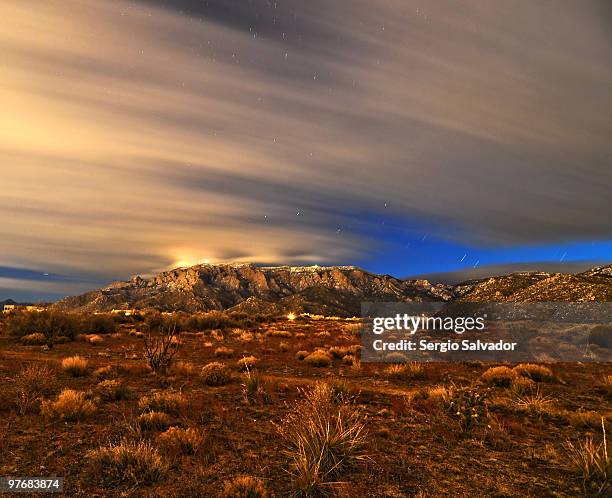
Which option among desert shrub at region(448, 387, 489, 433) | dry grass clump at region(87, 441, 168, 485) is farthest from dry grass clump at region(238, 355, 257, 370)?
dry grass clump at region(87, 441, 168, 485)

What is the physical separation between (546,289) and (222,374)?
60354 mm

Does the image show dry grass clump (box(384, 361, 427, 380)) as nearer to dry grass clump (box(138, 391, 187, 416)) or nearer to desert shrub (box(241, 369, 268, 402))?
desert shrub (box(241, 369, 268, 402))

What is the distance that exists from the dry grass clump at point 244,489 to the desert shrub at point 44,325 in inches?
944

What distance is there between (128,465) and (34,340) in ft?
73.5

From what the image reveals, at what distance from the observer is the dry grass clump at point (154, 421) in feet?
26.4

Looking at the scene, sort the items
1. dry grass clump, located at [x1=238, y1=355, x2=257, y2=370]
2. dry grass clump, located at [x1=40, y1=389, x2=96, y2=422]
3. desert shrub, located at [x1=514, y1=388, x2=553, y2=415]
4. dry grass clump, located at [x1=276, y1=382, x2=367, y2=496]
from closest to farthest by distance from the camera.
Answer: dry grass clump, located at [x1=276, y1=382, x2=367, y2=496] → dry grass clump, located at [x1=40, y1=389, x2=96, y2=422] → desert shrub, located at [x1=514, y1=388, x2=553, y2=415] → dry grass clump, located at [x1=238, y1=355, x2=257, y2=370]

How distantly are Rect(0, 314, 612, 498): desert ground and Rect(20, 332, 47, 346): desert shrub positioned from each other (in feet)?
29.2

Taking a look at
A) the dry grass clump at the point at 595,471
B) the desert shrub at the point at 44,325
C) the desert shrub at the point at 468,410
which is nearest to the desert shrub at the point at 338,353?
the desert shrub at the point at 468,410

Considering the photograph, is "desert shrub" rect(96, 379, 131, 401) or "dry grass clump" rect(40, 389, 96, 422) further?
"desert shrub" rect(96, 379, 131, 401)

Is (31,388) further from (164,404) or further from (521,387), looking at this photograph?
(521,387)

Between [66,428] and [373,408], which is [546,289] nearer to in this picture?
[373,408]

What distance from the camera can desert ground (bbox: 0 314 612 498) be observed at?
5.87 meters

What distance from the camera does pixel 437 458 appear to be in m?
7.03

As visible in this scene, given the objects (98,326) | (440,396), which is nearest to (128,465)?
(440,396)
